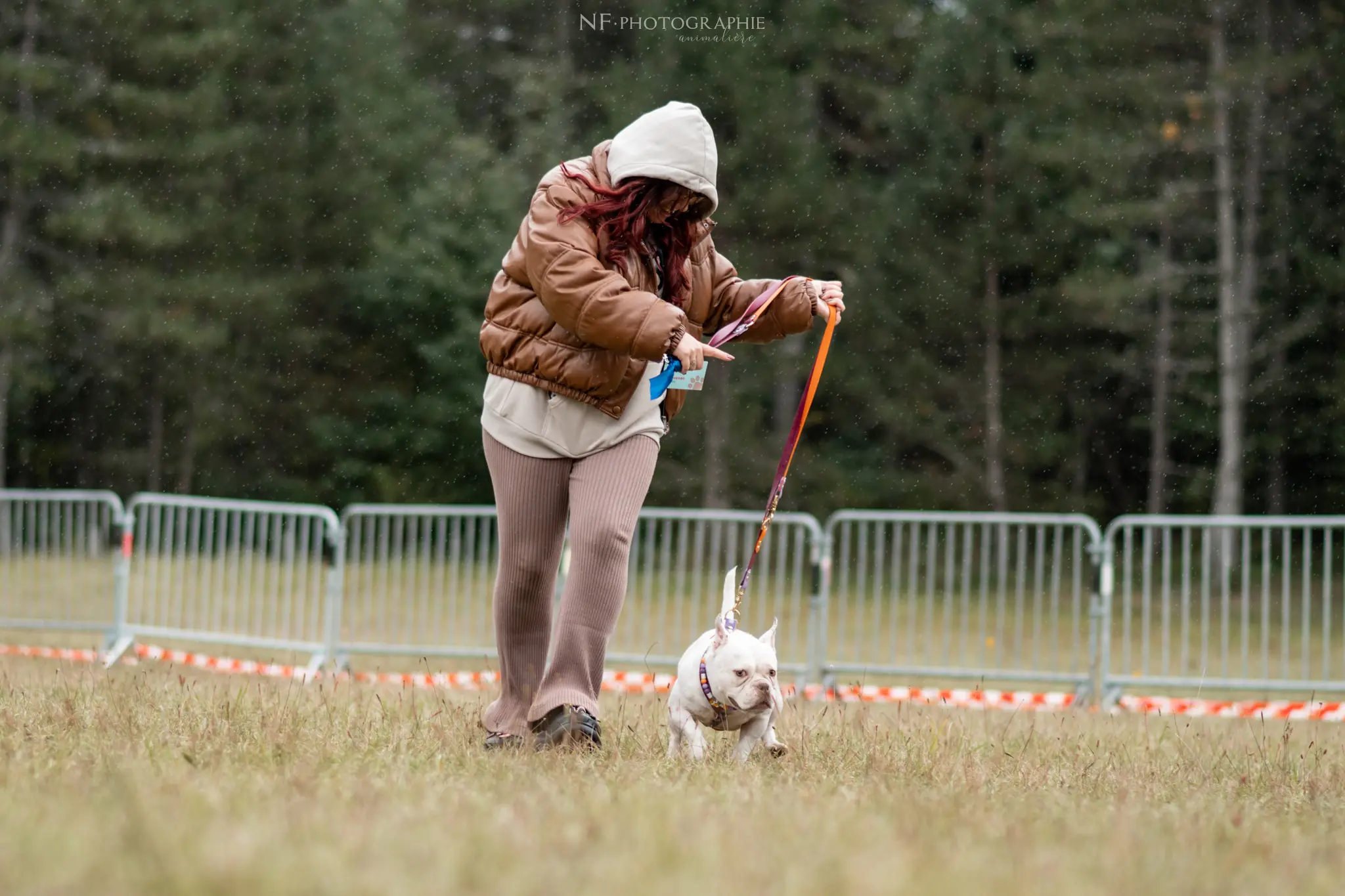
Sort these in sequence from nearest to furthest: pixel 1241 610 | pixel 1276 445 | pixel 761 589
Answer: pixel 1241 610 < pixel 761 589 < pixel 1276 445

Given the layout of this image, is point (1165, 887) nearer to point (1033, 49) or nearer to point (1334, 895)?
point (1334, 895)

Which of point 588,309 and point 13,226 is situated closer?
point 588,309

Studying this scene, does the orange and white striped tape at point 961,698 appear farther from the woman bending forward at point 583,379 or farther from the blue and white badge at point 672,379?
the blue and white badge at point 672,379

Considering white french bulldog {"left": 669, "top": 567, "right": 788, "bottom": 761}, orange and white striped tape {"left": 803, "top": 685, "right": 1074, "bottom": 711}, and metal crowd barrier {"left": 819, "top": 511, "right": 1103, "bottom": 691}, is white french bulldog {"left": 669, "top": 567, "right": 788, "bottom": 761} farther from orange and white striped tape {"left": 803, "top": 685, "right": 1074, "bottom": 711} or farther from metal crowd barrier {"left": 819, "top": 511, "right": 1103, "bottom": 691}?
metal crowd barrier {"left": 819, "top": 511, "right": 1103, "bottom": 691}

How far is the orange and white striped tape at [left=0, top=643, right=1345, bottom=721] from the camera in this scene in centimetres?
782

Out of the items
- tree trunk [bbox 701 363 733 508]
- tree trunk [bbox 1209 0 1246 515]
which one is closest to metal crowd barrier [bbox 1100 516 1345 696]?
tree trunk [bbox 1209 0 1246 515]

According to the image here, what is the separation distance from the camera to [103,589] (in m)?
12.0

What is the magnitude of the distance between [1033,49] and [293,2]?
1263 centimetres

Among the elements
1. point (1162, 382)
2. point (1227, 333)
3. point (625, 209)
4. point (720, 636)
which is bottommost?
point (720, 636)

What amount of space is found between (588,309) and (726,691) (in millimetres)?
1095

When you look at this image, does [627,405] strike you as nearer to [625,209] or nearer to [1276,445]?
[625,209]

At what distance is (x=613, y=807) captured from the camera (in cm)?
303

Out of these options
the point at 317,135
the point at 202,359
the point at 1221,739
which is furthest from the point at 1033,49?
the point at 1221,739

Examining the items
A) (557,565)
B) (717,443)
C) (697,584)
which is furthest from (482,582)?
(717,443)
